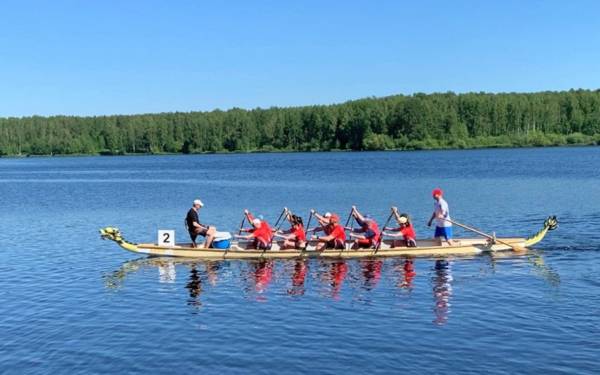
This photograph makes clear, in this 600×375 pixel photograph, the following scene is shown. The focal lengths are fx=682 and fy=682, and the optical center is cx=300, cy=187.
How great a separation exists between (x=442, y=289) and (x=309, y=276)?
4554 millimetres

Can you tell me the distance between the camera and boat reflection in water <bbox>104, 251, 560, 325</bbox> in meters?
20.0

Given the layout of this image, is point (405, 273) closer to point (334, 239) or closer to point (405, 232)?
point (405, 232)

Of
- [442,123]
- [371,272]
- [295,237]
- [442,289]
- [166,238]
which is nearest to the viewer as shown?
[442,289]

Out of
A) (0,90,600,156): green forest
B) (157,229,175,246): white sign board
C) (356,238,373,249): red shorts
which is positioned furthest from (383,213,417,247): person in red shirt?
(0,90,600,156): green forest

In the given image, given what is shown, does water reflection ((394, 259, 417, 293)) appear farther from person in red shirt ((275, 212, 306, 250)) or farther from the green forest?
the green forest

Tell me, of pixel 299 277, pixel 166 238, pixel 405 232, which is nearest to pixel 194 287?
pixel 299 277

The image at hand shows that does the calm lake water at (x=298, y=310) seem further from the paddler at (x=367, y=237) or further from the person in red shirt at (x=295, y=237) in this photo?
the paddler at (x=367, y=237)

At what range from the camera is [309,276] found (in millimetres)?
22391

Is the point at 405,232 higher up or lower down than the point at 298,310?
higher up

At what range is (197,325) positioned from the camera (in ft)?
55.4

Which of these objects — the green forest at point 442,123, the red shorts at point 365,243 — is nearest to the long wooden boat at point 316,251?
the red shorts at point 365,243

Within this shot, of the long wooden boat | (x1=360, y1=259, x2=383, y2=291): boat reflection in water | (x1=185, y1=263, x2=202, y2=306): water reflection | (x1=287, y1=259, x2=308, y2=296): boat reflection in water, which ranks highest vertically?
the long wooden boat

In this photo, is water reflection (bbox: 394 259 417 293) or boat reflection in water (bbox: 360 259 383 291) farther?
boat reflection in water (bbox: 360 259 383 291)

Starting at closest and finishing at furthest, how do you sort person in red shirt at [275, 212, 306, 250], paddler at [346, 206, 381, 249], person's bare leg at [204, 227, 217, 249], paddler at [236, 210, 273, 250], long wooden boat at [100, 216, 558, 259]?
long wooden boat at [100, 216, 558, 259] → paddler at [236, 210, 273, 250] → paddler at [346, 206, 381, 249] → person in red shirt at [275, 212, 306, 250] → person's bare leg at [204, 227, 217, 249]
